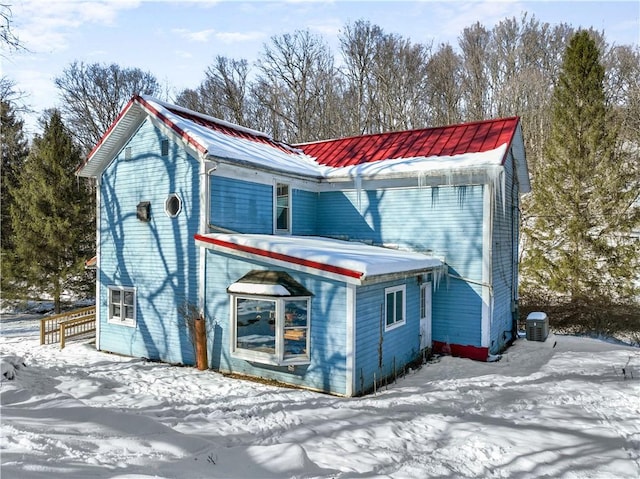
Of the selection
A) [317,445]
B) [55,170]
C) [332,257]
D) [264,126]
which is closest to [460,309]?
[332,257]

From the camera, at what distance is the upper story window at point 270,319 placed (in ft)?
28.3

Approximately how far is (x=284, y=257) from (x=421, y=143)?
7.34 metres

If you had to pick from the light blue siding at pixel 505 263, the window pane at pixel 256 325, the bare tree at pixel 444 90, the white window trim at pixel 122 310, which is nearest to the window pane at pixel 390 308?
the window pane at pixel 256 325

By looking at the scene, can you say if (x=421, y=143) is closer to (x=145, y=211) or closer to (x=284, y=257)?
(x=284, y=257)

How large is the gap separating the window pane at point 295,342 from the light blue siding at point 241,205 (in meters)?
3.42

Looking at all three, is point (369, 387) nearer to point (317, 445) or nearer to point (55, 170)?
point (317, 445)

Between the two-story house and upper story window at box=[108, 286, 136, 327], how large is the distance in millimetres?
41

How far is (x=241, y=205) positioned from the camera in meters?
11.2

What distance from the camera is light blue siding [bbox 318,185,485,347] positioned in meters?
11.4

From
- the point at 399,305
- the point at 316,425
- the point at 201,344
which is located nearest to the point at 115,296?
the point at 201,344

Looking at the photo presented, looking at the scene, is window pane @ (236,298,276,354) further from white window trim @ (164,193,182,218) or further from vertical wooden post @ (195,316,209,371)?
white window trim @ (164,193,182,218)

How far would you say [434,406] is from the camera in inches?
300

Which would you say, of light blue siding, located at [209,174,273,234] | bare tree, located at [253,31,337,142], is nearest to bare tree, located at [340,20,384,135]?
bare tree, located at [253,31,337,142]

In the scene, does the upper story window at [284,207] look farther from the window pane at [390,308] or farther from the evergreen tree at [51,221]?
the evergreen tree at [51,221]
